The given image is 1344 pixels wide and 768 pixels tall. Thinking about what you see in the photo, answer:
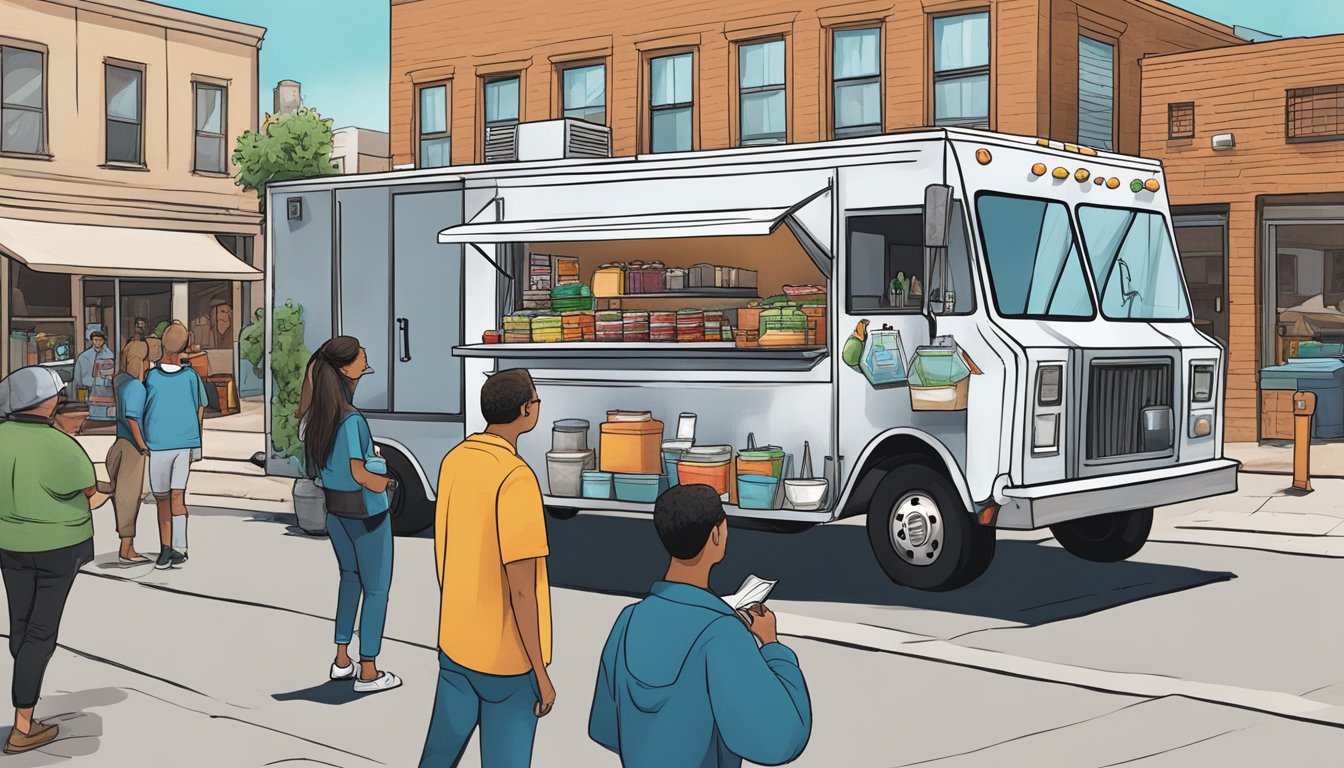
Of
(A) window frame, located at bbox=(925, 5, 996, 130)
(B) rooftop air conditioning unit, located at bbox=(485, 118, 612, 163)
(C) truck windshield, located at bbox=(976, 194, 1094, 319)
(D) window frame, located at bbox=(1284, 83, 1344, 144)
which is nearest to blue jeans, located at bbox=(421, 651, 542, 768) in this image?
(C) truck windshield, located at bbox=(976, 194, 1094, 319)

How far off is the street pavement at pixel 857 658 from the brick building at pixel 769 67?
32.0 feet

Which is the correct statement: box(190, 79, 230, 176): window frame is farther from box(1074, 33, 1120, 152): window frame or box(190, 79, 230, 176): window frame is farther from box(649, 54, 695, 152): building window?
box(1074, 33, 1120, 152): window frame

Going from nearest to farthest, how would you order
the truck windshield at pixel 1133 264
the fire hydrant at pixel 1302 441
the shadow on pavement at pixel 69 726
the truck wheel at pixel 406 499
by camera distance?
the shadow on pavement at pixel 69 726 < the truck windshield at pixel 1133 264 < the truck wheel at pixel 406 499 < the fire hydrant at pixel 1302 441

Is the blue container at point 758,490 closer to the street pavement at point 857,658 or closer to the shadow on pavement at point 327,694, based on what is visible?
the street pavement at point 857,658

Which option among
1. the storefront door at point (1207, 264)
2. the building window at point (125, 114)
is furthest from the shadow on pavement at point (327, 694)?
the building window at point (125, 114)

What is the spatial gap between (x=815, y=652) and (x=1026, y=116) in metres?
13.5

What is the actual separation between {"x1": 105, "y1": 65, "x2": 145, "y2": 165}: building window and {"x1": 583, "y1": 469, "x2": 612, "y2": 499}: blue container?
22116 mm

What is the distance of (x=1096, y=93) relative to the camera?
22.2 m

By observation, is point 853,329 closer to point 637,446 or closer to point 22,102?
point 637,446

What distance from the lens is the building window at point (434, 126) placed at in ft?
87.4

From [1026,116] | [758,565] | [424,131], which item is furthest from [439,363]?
[424,131]

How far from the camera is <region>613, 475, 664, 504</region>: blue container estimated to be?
11250mm

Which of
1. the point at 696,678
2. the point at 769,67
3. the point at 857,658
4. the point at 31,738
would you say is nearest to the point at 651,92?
the point at 769,67

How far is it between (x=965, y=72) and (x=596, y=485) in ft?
38.6
